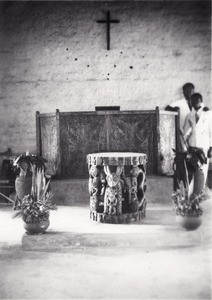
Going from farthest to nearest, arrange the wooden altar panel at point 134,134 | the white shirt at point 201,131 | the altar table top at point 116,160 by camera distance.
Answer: the white shirt at point 201,131, the wooden altar panel at point 134,134, the altar table top at point 116,160

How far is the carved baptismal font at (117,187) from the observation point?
4969 mm

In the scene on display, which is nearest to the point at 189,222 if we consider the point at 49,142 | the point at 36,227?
the point at 36,227

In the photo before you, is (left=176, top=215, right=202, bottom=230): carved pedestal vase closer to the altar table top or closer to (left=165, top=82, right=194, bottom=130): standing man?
the altar table top

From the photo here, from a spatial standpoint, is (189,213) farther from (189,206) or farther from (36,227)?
(36,227)

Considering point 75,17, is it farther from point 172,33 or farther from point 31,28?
point 172,33

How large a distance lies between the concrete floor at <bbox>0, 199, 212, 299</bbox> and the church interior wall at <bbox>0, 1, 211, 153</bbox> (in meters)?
3.90

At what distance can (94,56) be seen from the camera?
8.59 m

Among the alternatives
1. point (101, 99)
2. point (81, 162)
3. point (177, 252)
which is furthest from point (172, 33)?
point (177, 252)

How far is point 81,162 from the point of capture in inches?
263

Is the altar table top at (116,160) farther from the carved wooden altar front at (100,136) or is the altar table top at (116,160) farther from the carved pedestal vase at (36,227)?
the carved wooden altar front at (100,136)

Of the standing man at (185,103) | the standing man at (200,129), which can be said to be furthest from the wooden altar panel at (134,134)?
the standing man at (185,103)

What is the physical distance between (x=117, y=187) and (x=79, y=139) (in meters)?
1.92

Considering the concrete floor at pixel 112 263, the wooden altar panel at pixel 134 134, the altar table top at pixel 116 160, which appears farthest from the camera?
the wooden altar panel at pixel 134 134

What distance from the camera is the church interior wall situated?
27.9 feet
